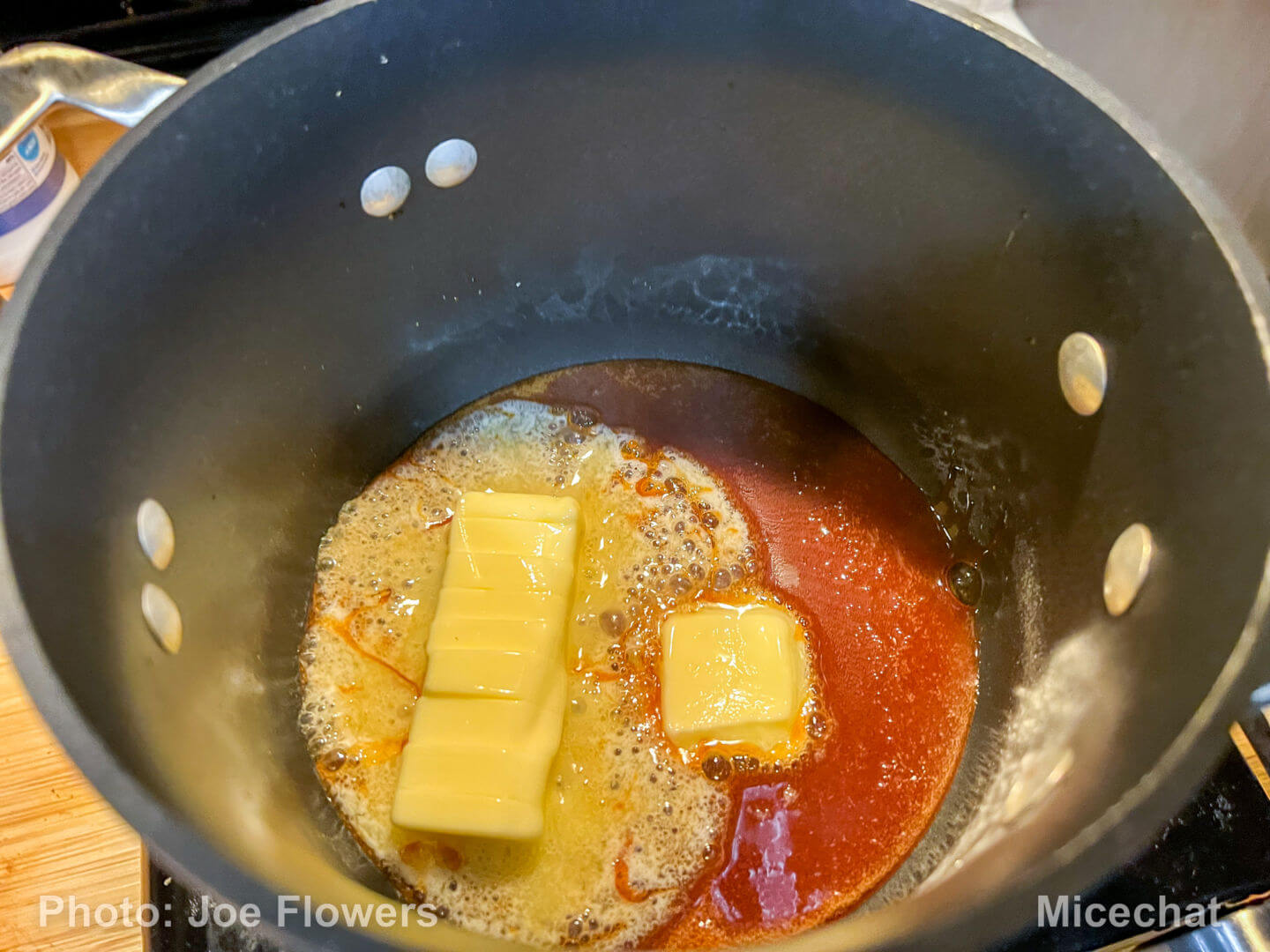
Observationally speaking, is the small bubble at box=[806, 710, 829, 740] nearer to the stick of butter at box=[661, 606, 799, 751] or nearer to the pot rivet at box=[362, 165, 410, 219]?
the stick of butter at box=[661, 606, 799, 751]

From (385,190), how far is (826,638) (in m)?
0.61

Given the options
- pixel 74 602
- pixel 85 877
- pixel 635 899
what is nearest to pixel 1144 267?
pixel 635 899

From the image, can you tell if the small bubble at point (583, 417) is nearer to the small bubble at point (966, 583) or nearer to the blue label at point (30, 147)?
the small bubble at point (966, 583)

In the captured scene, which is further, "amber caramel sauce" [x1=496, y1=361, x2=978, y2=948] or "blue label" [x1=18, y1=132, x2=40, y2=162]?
"blue label" [x1=18, y1=132, x2=40, y2=162]

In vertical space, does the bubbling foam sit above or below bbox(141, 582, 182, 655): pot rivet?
below

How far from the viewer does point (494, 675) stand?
809 mm

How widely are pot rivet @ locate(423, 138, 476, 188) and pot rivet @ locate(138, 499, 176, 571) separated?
37 centimetres

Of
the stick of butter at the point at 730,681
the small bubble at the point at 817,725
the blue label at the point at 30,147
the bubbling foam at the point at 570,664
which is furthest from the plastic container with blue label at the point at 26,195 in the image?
the small bubble at the point at 817,725

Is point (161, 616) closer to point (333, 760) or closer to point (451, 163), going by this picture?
point (333, 760)

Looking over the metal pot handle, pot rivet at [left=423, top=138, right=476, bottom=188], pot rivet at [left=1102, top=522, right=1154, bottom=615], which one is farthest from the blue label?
pot rivet at [left=1102, top=522, right=1154, bottom=615]

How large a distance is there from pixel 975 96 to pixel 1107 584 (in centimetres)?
41

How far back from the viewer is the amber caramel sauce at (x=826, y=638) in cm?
79

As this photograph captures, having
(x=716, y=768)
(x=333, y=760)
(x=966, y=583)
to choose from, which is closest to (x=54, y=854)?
(x=333, y=760)

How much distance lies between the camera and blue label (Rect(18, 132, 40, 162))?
0.94 m
